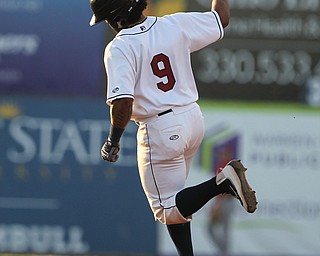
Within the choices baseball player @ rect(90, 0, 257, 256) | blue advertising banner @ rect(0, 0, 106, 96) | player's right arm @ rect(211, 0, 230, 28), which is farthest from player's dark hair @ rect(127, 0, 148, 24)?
blue advertising banner @ rect(0, 0, 106, 96)

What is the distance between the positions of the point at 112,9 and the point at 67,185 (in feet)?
11.2

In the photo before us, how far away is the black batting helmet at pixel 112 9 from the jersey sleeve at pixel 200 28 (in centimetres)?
34

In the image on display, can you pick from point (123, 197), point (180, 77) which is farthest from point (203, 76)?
point (180, 77)

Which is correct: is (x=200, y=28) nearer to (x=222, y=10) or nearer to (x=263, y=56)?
(x=222, y=10)

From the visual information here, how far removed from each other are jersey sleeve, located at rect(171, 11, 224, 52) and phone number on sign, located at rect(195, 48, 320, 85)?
2.82 metres

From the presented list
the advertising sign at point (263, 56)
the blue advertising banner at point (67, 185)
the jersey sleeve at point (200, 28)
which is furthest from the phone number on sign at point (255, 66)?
the jersey sleeve at point (200, 28)

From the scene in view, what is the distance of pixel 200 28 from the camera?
6750 millimetres

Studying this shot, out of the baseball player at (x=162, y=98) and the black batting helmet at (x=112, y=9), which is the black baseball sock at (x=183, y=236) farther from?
the black batting helmet at (x=112, y=9)

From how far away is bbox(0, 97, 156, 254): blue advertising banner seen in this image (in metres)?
9.67

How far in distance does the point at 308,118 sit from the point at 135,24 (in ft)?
11.0

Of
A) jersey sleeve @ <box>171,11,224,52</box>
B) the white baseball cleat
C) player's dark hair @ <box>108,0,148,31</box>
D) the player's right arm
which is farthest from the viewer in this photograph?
the player's right arm

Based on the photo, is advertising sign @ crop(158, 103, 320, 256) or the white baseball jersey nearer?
the white baseball jersey

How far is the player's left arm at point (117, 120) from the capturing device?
6375mm

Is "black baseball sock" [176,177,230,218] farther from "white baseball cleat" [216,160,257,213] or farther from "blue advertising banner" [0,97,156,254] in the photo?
"blue advertising banner" [0,97,156,254]
